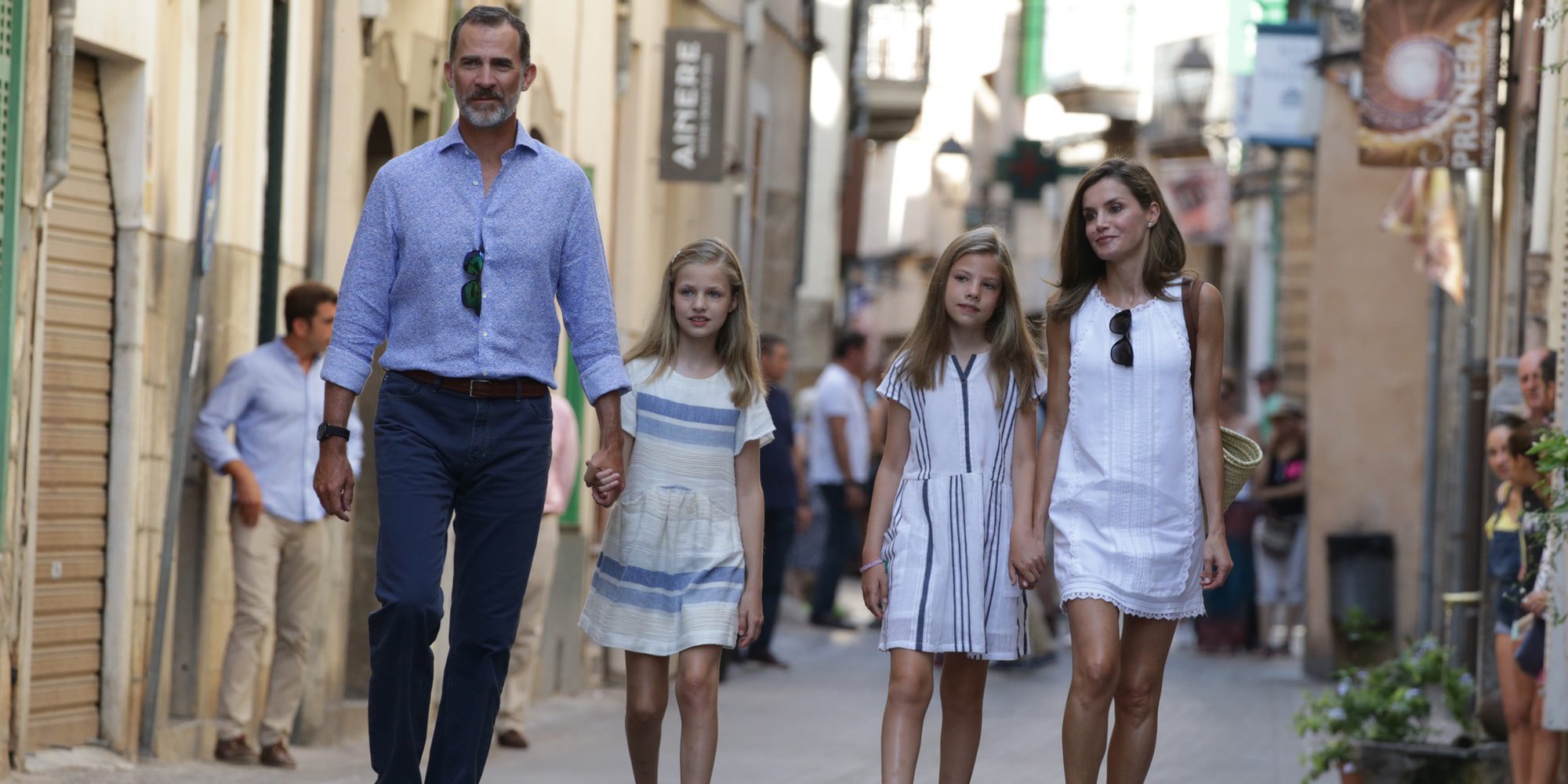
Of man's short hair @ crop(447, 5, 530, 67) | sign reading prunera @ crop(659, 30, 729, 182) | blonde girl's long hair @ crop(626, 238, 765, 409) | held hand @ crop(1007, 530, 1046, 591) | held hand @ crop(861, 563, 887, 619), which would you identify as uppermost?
sign reading prunera @ crop(659, 30, 729, 182)

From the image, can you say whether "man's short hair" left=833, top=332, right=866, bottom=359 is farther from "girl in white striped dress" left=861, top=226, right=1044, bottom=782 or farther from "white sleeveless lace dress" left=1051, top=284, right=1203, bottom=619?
"white sleeveless lace dress" left=1051, top=284, right=1203, bottom=619

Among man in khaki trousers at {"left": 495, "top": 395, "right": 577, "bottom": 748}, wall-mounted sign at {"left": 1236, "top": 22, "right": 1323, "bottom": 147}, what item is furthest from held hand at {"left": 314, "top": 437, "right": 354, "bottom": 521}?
wall-mounted sign at {"left": 1236, "top": 22, "right": 1323, "bottom": 147}

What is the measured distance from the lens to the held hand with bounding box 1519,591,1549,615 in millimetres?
8312

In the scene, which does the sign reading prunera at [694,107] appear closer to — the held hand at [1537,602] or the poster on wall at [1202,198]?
the held hand at [1537,602]

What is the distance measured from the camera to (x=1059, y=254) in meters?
7.10

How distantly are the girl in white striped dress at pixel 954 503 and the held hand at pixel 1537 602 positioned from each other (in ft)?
6.67

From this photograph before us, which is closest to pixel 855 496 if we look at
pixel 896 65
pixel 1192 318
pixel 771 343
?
pixel 771 343

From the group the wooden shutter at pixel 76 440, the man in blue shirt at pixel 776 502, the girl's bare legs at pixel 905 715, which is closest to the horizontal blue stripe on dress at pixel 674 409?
the girl's bare legs at pixel 905 715

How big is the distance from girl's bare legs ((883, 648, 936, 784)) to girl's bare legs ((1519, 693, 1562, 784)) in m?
2.54

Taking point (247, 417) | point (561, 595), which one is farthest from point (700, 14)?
point (247, 417)

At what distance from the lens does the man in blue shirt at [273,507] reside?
999cm

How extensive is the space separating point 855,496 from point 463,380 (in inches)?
519

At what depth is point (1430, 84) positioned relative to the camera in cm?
1529

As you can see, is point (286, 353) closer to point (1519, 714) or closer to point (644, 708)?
point (644, 708)
